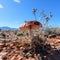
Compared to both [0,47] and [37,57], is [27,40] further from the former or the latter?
[0,47]

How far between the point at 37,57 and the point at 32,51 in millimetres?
648

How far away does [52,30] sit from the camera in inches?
601

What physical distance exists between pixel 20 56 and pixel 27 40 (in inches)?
40.3

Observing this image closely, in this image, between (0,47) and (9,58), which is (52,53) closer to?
(9,58)

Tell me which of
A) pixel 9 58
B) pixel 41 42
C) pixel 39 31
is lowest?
pixel 9 58

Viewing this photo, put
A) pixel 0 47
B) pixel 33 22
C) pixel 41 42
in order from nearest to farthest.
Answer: pixel 33 22 < pixel 41 42 < pixel 0 47

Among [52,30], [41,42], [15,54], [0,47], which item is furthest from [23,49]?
[52,30]

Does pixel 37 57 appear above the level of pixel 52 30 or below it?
below

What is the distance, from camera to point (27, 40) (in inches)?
288

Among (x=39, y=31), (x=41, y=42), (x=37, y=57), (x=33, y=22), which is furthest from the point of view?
(x=39, y=31)

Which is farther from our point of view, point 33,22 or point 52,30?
point 52,30

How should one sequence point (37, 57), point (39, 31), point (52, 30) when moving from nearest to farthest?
point (37, 57) < point (39, 31) < point (52, 30)

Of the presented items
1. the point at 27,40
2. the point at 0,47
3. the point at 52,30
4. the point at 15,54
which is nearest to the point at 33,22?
the point at 27,40

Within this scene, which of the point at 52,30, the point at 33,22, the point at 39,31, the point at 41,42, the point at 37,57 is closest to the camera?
the point at 37,57
